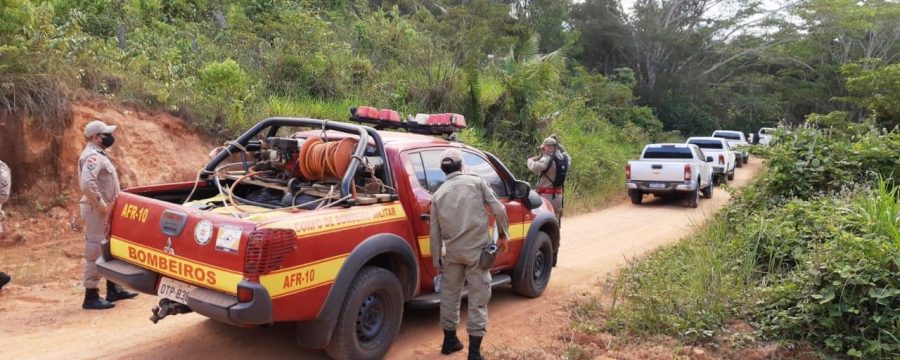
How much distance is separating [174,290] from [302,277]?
0.90 meters

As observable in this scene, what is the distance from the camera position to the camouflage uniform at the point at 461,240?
4.61m

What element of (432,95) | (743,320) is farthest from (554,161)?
(432,95)

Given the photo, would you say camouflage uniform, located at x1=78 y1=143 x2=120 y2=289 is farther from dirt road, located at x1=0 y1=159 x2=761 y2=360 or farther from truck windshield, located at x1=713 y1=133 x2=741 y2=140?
truck windshield, located at x1=713 y1=133 x2=741 y2=140

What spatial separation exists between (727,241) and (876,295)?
287 centimetres

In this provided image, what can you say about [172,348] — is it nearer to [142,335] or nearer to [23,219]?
[142,335]

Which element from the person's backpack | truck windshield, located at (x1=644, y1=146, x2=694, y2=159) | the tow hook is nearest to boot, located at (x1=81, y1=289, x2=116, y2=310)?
the tow hook

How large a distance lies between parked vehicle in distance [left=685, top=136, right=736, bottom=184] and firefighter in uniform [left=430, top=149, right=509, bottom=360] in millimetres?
15075

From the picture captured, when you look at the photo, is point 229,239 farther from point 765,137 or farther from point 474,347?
point 765,137

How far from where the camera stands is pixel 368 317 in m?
4.43

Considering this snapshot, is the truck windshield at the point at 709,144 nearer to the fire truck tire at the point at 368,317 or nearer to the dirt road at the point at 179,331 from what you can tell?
the dirt road at the point at 179,331

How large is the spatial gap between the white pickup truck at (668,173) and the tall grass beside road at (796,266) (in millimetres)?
5310

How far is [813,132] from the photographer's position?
8.49m

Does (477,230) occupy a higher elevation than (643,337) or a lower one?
higher

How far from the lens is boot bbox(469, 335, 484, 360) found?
15.2ft
